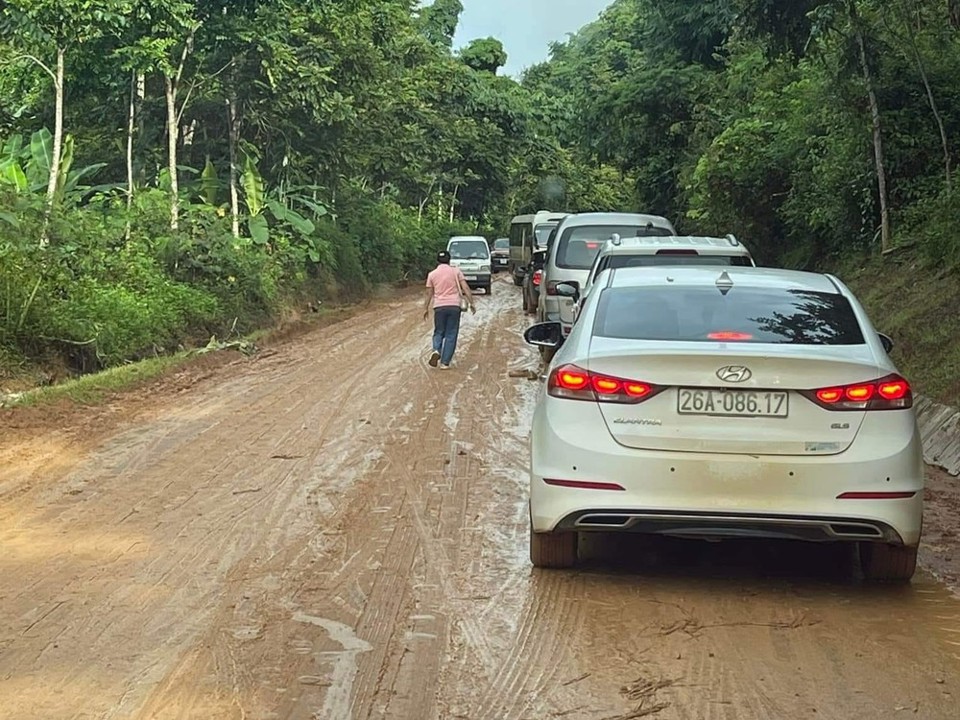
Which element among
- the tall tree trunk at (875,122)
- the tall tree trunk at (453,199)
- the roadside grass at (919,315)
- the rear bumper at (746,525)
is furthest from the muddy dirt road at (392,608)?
the tall tree trunk at (453,199)

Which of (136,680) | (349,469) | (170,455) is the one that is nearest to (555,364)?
(136,680)

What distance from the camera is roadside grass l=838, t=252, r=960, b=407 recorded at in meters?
11.6

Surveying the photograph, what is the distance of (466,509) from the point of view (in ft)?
26.3

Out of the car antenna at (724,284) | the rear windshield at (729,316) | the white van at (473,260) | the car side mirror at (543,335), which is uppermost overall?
the car antenna at (724,284)

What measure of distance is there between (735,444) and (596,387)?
73 cm

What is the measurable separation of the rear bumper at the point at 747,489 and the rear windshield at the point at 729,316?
0.63m

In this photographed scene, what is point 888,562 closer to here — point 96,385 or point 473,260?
point 96,385

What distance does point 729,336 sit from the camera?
20.2 feet

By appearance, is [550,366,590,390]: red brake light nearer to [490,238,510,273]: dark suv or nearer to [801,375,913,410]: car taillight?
[801,375,913,410]: car taillight

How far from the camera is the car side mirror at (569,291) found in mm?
14466

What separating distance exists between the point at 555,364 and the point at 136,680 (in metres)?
2.65

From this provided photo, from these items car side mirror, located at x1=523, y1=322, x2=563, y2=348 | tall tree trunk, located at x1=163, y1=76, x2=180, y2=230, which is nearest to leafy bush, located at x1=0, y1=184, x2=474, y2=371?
tall tree trunk, located at x1=163, y1=76, x2=180, y2=230

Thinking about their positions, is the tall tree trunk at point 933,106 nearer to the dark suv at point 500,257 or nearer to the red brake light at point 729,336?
the red brake light at point 729,336

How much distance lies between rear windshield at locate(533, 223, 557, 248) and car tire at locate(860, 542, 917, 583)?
894 inches
